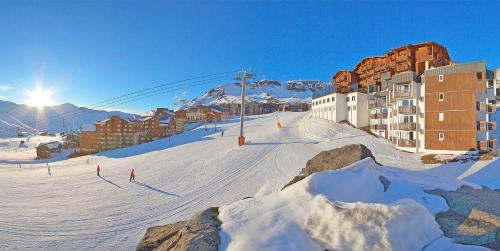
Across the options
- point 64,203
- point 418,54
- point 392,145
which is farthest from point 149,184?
point 418,54

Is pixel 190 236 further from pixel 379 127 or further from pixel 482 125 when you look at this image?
pixel 379 127

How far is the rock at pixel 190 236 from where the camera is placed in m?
6.17

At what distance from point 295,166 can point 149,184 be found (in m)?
14.3

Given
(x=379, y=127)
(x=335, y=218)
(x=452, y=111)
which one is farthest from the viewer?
(x=379, y=127)

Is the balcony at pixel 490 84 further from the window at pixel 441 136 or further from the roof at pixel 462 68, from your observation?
the window at pixel 441 136

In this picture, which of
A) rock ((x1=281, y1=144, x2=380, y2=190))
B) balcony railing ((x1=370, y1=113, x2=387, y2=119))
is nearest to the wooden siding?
balcony railing ((x1=370, y1=113, x2=387, y2=119))

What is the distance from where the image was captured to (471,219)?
272 inches

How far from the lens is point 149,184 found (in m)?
24.8

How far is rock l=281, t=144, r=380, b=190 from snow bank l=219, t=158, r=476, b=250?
8.42ft

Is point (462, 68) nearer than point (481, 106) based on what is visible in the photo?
No

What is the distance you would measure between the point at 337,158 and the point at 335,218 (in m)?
5.79

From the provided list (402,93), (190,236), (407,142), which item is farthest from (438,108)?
(190,236)

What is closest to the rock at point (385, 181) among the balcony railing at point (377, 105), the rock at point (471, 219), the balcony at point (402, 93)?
the rock at point (471, 219)

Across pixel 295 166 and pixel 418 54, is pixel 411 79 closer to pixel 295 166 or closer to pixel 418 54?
pixel 418 54
